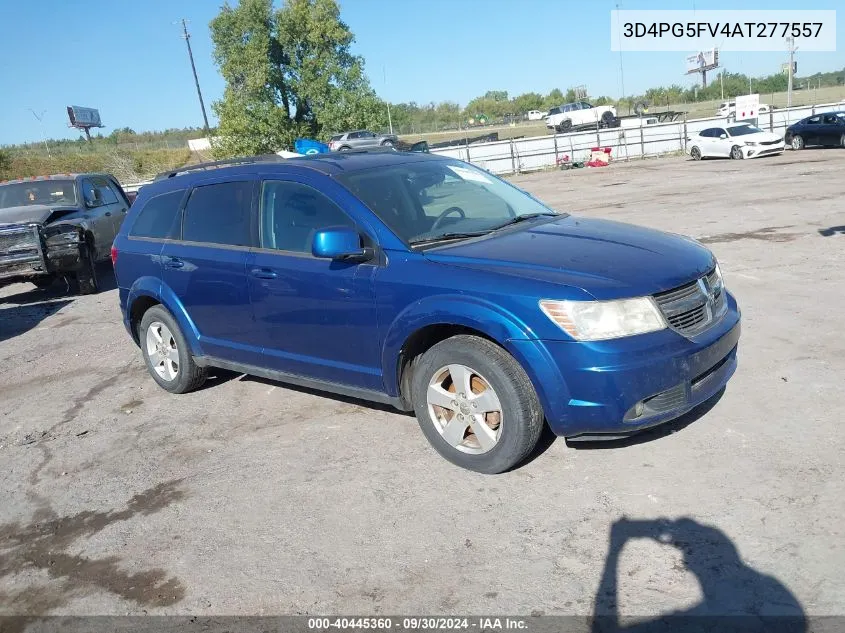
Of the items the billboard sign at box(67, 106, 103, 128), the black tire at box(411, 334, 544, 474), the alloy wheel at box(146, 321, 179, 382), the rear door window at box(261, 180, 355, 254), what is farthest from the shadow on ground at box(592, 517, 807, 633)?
the billboard sign at box(67, 106, 103, 128)

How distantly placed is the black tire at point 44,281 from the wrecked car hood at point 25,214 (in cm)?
104

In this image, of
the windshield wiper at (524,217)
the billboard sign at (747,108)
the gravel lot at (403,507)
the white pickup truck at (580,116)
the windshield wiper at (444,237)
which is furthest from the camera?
the white pickup truck at (580,116)

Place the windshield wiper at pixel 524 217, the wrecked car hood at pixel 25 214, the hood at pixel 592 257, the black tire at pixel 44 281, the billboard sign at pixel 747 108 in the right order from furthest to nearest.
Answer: the billboard sign at pixel 747 108
the black tire at pixel 44 281
the wrecked car hood at pixel 25 214
the windshield wiper at pixel 524 217
the hood at pixel 592 257

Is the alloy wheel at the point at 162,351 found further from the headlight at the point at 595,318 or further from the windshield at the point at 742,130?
the windshield at the point at 742,130

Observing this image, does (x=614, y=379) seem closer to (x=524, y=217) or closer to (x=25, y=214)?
(x=524, y=217)

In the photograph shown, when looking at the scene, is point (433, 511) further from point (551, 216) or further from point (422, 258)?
point (551, 216)

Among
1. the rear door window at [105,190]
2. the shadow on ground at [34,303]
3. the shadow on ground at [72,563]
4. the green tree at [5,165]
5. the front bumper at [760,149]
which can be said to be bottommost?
the front bumper at [760,149]

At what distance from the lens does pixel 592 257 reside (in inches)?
154

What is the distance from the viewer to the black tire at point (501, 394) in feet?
12.1

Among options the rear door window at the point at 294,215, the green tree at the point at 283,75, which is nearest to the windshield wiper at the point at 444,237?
the rear door window at the point at 294,215

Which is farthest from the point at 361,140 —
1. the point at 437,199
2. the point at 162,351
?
the point at 437,199

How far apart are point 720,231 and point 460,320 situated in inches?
334

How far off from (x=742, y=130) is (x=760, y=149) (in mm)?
1269

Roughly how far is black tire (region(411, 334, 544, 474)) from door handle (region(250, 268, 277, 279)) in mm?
1320
